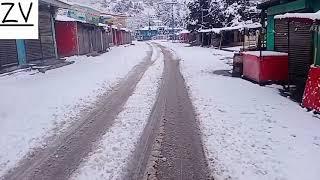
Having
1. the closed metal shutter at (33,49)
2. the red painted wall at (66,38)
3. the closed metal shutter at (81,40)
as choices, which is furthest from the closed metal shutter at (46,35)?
the closed metal shutter at (81,40)

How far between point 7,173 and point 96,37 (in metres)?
34.8

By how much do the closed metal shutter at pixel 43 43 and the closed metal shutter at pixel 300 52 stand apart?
1365 cm

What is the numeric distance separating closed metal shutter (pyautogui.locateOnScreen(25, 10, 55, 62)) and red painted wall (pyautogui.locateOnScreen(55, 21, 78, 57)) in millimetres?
3581

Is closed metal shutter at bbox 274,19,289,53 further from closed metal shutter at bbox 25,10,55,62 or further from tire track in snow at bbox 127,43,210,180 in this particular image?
closed metal shutter at bbox 25,10,55,62

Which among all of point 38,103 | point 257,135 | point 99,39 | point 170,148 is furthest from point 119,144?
point 99,39

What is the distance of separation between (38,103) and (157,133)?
190 inches

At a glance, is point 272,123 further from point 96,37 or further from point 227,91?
point 96,37

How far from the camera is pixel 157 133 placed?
24.9 ft

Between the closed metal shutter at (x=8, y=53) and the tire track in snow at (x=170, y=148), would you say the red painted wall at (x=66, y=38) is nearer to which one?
the closed metal shutter at (x=8, y=53)

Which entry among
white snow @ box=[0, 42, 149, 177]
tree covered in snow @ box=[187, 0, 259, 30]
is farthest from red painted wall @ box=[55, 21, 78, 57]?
tree covered in snow @ box=[187, 0, 259, 30]

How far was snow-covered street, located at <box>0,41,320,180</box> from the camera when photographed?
5586 millimetres

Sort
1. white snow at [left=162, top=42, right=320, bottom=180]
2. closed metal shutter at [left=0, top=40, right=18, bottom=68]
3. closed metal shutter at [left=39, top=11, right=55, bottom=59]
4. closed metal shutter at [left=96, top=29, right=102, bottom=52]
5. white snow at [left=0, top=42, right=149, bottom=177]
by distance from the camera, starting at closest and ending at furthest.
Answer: white snow at [left=162, top=42, right=320, bottom=180], white snow at [left=0, top=42, right=149, bottom=177], closed metal shutter at [left=0, top=40, right=18, bottom=68], closed metal shutter at [left=39, top=11, right=55, bottom=59], closed metal shutter at [left=96, top=29, right=102, bottom=52]

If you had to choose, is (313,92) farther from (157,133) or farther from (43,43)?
(43,43)

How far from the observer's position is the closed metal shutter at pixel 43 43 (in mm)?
21013
